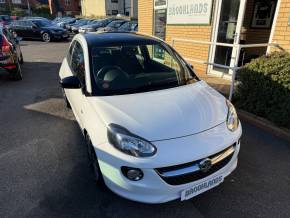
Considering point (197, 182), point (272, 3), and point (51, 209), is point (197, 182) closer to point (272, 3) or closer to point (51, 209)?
point (51, 209)

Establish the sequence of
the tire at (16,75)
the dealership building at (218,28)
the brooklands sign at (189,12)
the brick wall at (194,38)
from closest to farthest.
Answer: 1. the dealership building at (218,28)
2. the brooklands sign at (189,12)
3. the brick wall at (194,38)
4. the tire at (16,75)

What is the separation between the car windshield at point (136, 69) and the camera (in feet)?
9.30

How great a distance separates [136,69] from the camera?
322 cm

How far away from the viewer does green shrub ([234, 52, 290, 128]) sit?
3.66 meters

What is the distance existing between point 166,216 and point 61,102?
3879mm

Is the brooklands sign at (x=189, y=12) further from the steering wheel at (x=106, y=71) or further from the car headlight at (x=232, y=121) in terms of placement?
the car headlight at (x=232, y=121)

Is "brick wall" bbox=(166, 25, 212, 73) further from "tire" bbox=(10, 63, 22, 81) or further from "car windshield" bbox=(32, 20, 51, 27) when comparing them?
"car windshield" bbox=(32, 20, 51, 27)

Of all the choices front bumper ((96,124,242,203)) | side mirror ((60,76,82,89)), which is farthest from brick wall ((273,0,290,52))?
side mirror ((60,76,82,89))

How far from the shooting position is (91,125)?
99.1 inches

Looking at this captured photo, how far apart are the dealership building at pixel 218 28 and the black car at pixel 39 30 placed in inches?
458

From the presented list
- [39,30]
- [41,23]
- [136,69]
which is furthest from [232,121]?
[41,23]

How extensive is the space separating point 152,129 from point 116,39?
1.73 meters

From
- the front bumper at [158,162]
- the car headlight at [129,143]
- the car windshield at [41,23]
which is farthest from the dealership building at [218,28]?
the car windshield at [41,23]

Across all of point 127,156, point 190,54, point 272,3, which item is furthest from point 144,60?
point 272,3
